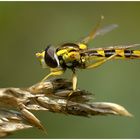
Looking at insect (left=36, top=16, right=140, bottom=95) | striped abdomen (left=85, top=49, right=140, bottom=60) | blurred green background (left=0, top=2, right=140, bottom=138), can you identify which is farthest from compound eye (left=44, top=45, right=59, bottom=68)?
blurred green background (left=0, top=2, right=140, bottom=138)

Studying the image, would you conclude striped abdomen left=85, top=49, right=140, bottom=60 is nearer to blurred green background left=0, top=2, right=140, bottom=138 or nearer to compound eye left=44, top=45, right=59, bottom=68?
compound eye left=44, top=45, right=59, bottom=68

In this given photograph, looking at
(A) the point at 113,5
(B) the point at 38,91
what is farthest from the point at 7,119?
(A) the point at 113,5

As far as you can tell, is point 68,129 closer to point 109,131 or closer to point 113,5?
point 109,131

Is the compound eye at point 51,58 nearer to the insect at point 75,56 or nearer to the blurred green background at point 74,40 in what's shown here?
the insect at point 75,56

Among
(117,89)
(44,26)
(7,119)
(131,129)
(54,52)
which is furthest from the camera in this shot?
Answer: (44,26)

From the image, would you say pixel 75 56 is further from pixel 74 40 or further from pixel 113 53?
pixel 74 40

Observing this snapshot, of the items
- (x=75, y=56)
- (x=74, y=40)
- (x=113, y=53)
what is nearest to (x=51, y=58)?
Answer: (x=75, y=56)

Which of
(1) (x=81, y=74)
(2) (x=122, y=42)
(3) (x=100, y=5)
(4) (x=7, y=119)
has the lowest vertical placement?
(4) (x=7, y=119)

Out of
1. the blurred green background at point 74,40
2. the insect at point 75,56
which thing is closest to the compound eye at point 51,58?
the insect at point 75,56
